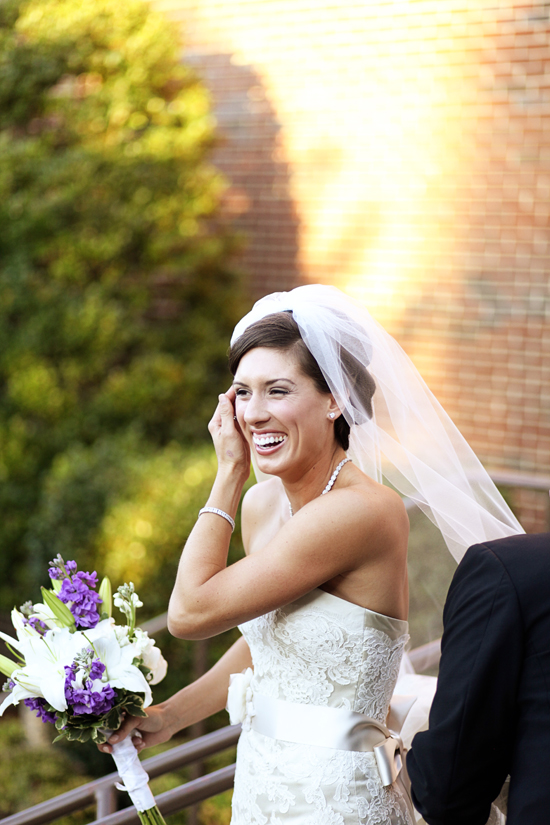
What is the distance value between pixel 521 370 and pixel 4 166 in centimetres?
464

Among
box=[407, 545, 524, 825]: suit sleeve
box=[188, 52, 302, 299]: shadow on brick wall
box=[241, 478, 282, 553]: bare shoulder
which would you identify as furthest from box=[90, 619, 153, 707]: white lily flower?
box=[188, 52, 302, 299]: shadow on brick wall

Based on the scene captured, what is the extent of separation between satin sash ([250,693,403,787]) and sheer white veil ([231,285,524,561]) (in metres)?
0.50

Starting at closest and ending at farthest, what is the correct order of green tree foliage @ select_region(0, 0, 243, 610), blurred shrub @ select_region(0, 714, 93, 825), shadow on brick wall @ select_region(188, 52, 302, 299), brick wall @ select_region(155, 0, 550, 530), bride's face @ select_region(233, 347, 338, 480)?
bride's face @ select_region(233, 347, 338, 480) → blurred shrub @ select_region(0, 714, 93, 825) → brick wall @ select_region(155, 0, 550, 530) → green tree foliage @ select_region(0, 0, 243, 610) → shadow on brick wall @ select_region(188, 52, 302, 299)

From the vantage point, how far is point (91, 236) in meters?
6.87

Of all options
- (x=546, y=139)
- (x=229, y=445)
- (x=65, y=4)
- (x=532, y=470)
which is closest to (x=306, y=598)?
(x=229, y=445)

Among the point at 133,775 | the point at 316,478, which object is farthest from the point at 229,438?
the point at 133,775

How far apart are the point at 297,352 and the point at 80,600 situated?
0.78 meters

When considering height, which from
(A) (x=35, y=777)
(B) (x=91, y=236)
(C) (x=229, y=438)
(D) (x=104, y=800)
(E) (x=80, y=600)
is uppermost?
(C) (x=229, y=438)

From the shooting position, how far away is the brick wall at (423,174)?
19.6 feet

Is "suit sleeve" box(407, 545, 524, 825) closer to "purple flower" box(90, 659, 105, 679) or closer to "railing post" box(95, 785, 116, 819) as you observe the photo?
"purple flower" box(90, 659, 105, 679)

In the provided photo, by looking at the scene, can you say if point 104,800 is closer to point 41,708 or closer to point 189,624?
point 41,708

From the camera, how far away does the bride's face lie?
1926mm

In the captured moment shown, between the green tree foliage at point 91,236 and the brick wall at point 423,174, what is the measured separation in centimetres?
67

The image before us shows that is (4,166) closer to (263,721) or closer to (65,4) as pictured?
(65,4)
